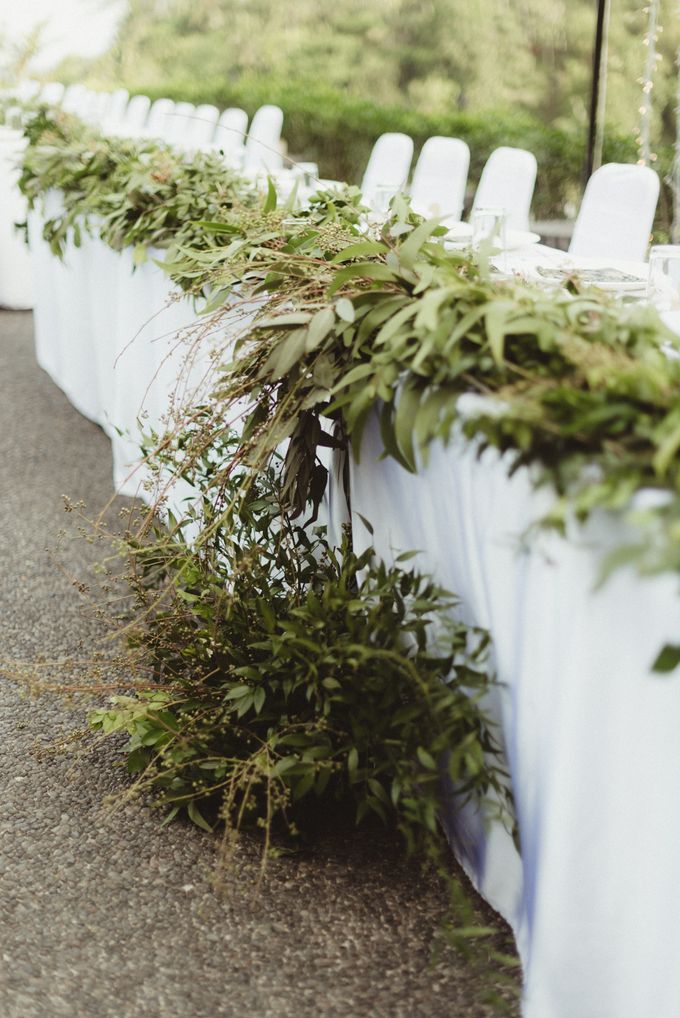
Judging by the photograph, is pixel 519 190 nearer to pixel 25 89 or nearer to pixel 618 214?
pixel 618 214

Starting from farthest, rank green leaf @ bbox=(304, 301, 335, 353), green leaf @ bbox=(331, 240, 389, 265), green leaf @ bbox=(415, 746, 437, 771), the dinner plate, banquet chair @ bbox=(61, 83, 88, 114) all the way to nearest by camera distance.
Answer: banquet chair @ bbox=(61, 83, 88, 114) < the dinner plate < green leaf @ bbox=(331, 240, 389, 265) < green leaf @ bbox=(304, 301, 335, 353) < green leaf @ bbox=(415, 746, 437, 771)

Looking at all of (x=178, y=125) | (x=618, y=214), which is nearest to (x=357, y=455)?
(x=618, y=214)

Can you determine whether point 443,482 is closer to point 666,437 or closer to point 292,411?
point 292,411

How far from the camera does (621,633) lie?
1.29 metres

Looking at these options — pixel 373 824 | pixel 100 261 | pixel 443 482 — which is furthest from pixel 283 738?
pixel 100 261

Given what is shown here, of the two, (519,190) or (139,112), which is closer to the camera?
(519,190)

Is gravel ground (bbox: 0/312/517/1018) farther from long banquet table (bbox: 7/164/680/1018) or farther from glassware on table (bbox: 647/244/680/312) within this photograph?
glassware on table (bbox: 647/244/680/312)

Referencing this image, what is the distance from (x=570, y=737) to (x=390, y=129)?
737 cm

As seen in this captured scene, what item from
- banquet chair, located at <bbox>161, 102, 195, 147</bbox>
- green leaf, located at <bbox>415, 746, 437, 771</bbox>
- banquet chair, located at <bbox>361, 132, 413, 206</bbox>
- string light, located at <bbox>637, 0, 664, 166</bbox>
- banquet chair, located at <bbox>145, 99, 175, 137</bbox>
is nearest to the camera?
green leaf, located at <bbox>415, 746, 437, 771</bbox>

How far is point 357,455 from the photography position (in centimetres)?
171

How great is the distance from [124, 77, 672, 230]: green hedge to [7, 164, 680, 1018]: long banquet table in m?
4.54

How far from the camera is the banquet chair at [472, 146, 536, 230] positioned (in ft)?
14.8

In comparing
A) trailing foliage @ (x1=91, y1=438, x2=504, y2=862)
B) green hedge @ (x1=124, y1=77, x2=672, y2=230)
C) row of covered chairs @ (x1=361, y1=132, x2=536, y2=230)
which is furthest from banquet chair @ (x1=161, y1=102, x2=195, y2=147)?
trailing foliage @ (x1=91, y1=438, x2=504, y2=862)

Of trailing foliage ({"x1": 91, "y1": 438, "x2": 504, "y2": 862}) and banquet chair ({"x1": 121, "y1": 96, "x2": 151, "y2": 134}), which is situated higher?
banquet chair ({"x1": 121, "y1": 96, "x2": 151, "y2": 134})
